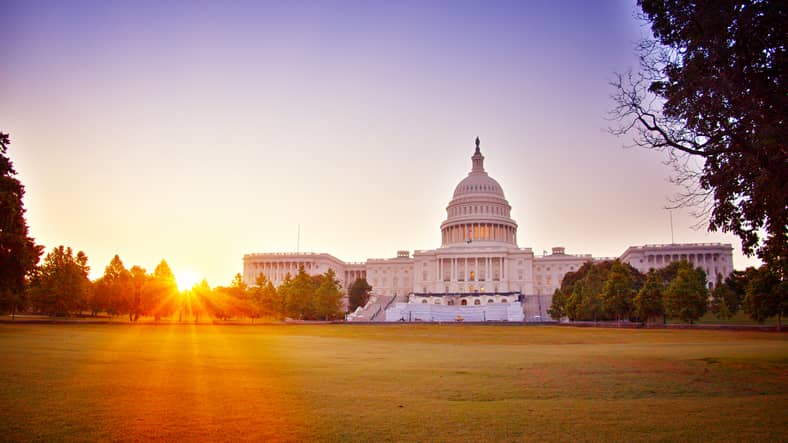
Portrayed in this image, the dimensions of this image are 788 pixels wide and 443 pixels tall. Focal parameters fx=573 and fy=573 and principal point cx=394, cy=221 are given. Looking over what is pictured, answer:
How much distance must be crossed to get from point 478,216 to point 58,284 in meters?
112

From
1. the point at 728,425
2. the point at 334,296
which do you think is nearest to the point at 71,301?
the point at 334,296

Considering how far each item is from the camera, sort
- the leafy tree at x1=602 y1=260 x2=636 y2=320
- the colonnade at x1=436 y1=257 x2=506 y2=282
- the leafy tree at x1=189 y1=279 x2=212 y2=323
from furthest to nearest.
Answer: the colonnade at x1=436 y1=257 x2=506 y2=282
the leafy tree at x1=189 y1=279 x2=212 y2=323
the leafy tree at x1=602 y1=260 x2=636 y2=320

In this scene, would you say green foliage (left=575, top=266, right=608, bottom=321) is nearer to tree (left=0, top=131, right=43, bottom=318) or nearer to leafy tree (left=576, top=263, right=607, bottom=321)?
leafy tree (left=576, top=263, right=607, bottom=321)

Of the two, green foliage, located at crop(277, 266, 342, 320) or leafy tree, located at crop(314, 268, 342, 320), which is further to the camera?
leafy tree, located at crop(314, 268, 342, 320)

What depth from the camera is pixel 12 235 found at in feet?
134

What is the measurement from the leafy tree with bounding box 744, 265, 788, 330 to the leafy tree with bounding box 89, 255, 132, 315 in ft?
243

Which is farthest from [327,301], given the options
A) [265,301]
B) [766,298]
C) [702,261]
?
[702,261]

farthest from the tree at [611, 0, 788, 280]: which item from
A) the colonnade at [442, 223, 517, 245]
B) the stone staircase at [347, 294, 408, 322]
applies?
the colonnade at [442, 223, 517, 245]

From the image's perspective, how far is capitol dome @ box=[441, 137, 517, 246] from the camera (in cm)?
16012

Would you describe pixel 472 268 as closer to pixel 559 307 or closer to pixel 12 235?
pixel 559 307

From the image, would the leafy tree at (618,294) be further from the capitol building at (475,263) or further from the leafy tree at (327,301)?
the leafy tree at (327,301)

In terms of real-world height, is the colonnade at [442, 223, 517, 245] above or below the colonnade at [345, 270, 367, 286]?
above

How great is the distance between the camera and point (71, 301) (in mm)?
68688

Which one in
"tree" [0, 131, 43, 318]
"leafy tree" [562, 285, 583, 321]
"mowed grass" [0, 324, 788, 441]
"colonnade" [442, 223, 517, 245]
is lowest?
"mowed grass" [0, 324, 788, 441]
